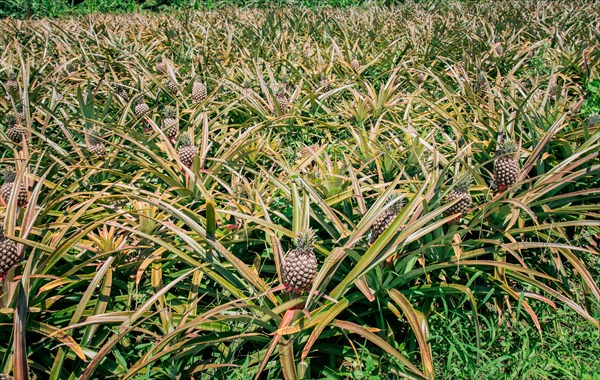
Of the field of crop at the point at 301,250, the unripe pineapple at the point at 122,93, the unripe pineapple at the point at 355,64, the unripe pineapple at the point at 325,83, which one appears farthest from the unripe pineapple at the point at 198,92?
the unripe pineapple at the point at 355,64

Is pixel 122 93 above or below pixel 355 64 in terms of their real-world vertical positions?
below

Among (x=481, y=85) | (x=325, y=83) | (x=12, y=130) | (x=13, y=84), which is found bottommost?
(x=12, y=130)

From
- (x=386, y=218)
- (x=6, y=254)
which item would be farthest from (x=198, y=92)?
(x=386, y=218)

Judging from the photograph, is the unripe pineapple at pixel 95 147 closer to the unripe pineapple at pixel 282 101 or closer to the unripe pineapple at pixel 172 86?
the unripe pineapple at pixel 172 86

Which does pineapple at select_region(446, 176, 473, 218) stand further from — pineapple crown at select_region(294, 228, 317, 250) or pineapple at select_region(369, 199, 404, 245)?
pineapple crown at select_region(294, 228, 317, 250)

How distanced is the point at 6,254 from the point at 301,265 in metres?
1.13

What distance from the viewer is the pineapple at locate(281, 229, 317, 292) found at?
1.61 meters

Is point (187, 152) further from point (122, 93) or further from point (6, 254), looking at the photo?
point (122, 93)

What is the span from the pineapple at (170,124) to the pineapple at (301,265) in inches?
60.9

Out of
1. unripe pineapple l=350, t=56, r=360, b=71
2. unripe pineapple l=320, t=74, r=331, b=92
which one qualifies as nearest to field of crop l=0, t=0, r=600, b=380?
unripe pineapple l=320, t=74, r=331, b=92

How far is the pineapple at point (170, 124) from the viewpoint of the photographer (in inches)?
112

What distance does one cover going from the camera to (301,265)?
1.61 m

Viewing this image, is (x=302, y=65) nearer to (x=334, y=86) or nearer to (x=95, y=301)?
(x=334, y=86)

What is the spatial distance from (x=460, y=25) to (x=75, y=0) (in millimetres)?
10822
